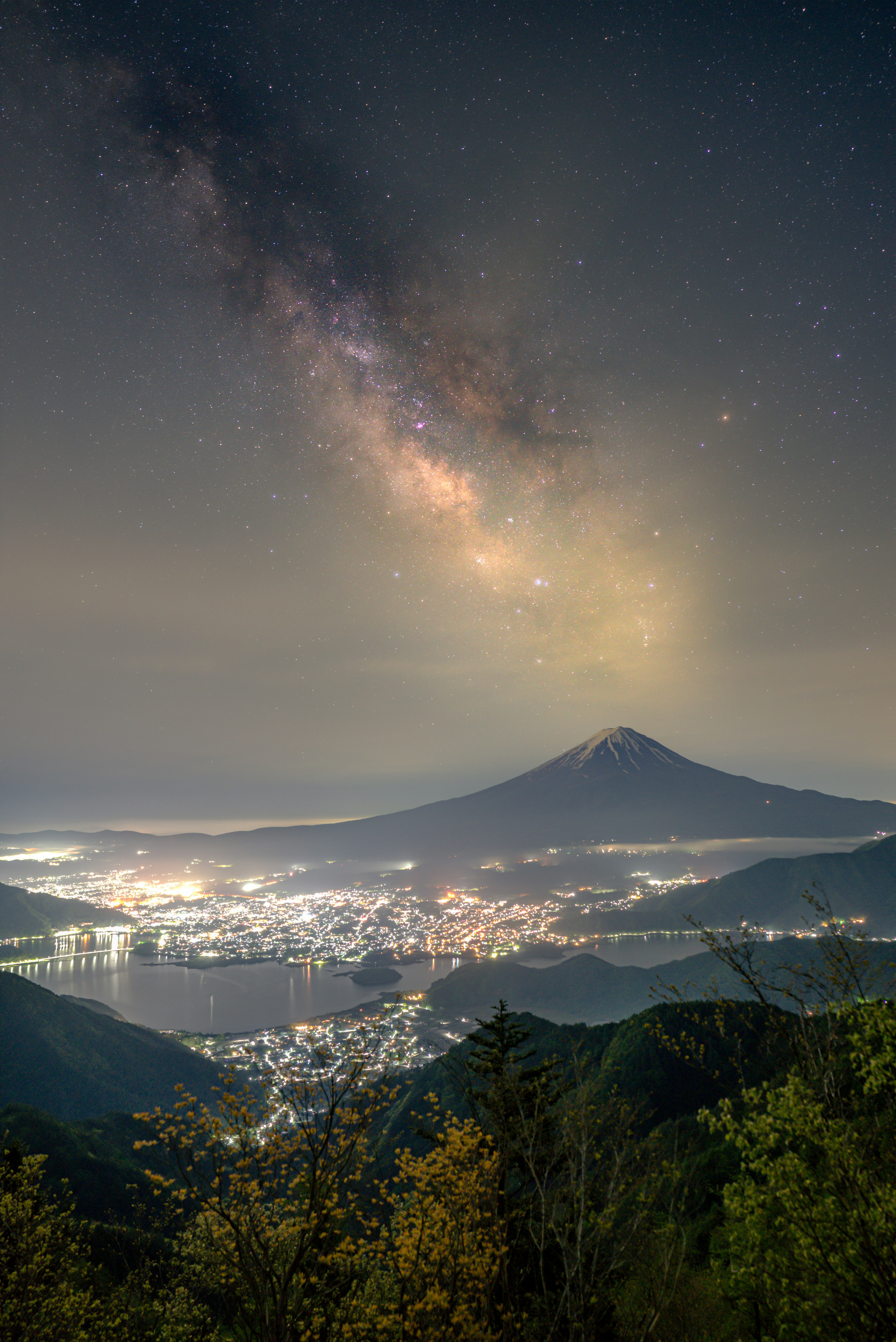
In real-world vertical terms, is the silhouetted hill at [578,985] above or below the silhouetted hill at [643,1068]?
below

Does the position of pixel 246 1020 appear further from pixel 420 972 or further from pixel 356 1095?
pixel 356 1095

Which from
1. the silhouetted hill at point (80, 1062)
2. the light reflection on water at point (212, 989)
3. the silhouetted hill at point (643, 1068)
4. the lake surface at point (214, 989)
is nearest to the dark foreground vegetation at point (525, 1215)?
the silhouetted hill at point (643, 1068)

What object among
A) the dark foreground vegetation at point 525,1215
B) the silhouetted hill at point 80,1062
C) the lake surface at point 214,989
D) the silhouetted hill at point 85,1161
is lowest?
the lake surface at point 214,989

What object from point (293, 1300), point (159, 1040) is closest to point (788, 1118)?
point (293, 1300)

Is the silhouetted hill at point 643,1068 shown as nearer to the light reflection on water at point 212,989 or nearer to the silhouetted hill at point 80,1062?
the silhouetted hill at point 80,1062

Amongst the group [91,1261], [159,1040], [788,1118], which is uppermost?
[788,1118]

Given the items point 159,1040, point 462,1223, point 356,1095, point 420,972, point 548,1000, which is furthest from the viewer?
point 420,972

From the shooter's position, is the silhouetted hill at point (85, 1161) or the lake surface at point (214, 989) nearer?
the silhouetted hill at point (85, 1161)

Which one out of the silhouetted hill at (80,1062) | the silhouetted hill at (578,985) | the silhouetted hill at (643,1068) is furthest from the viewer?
the silhouetted hill at (578,985)
